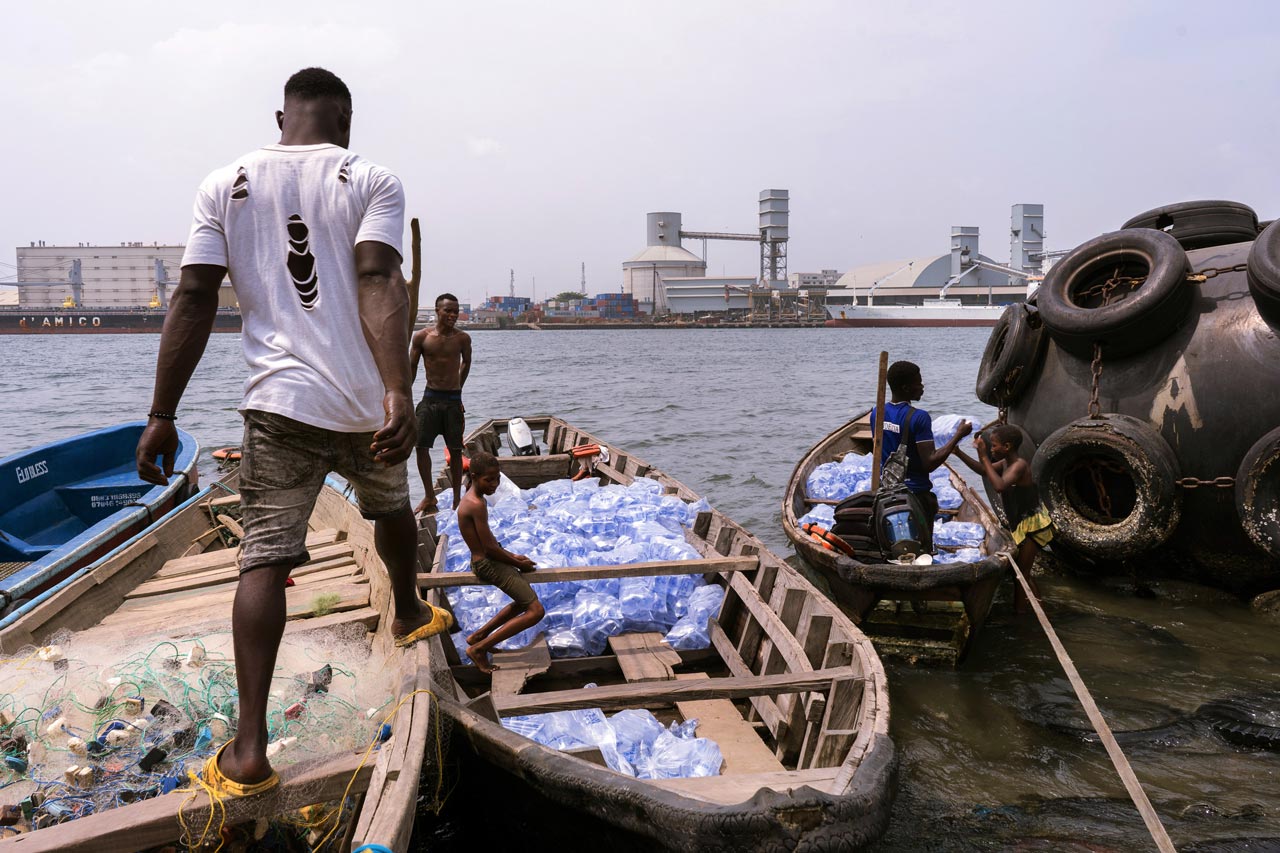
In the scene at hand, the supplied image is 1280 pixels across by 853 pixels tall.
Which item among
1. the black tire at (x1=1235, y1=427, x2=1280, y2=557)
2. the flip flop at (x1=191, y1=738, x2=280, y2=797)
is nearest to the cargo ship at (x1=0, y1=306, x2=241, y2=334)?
the black tire at (x1=1235, y1=427, x2=1280, y2=557)

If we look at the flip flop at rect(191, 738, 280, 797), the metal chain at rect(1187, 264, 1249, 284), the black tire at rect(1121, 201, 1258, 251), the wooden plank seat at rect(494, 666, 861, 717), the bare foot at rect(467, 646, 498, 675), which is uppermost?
the black tire at rect(1121, 201, 1258, 251)

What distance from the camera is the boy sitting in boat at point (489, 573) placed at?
4973 millimetres

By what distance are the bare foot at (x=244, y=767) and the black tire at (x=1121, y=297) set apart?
285 inches

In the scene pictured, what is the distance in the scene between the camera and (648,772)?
395 centimetres

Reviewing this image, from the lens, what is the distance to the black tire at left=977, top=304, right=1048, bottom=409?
26.9 ft

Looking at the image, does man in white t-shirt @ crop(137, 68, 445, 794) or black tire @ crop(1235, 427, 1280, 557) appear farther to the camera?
black tire @ crop(1235, 427, 1280, 557)

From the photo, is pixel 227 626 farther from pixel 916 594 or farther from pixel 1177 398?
pixel 1177 398

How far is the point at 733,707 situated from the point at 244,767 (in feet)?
A: 9.51

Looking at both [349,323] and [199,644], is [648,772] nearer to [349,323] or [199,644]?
[199,644]

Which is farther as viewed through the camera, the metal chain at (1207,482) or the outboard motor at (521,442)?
the outboard motor at (521,442)

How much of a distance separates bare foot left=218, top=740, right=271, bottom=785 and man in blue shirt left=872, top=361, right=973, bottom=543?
16.9 ft

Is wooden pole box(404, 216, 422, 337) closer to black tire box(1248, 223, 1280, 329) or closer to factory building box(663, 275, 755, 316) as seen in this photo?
black tire box(1248, 223, 1280, 329)

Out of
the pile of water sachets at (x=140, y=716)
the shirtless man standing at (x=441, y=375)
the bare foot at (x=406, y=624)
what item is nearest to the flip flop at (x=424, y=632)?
the bare foot at (x=406, y=624)

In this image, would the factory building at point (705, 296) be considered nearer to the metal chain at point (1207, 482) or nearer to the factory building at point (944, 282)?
the factory building at point (944, 282)
